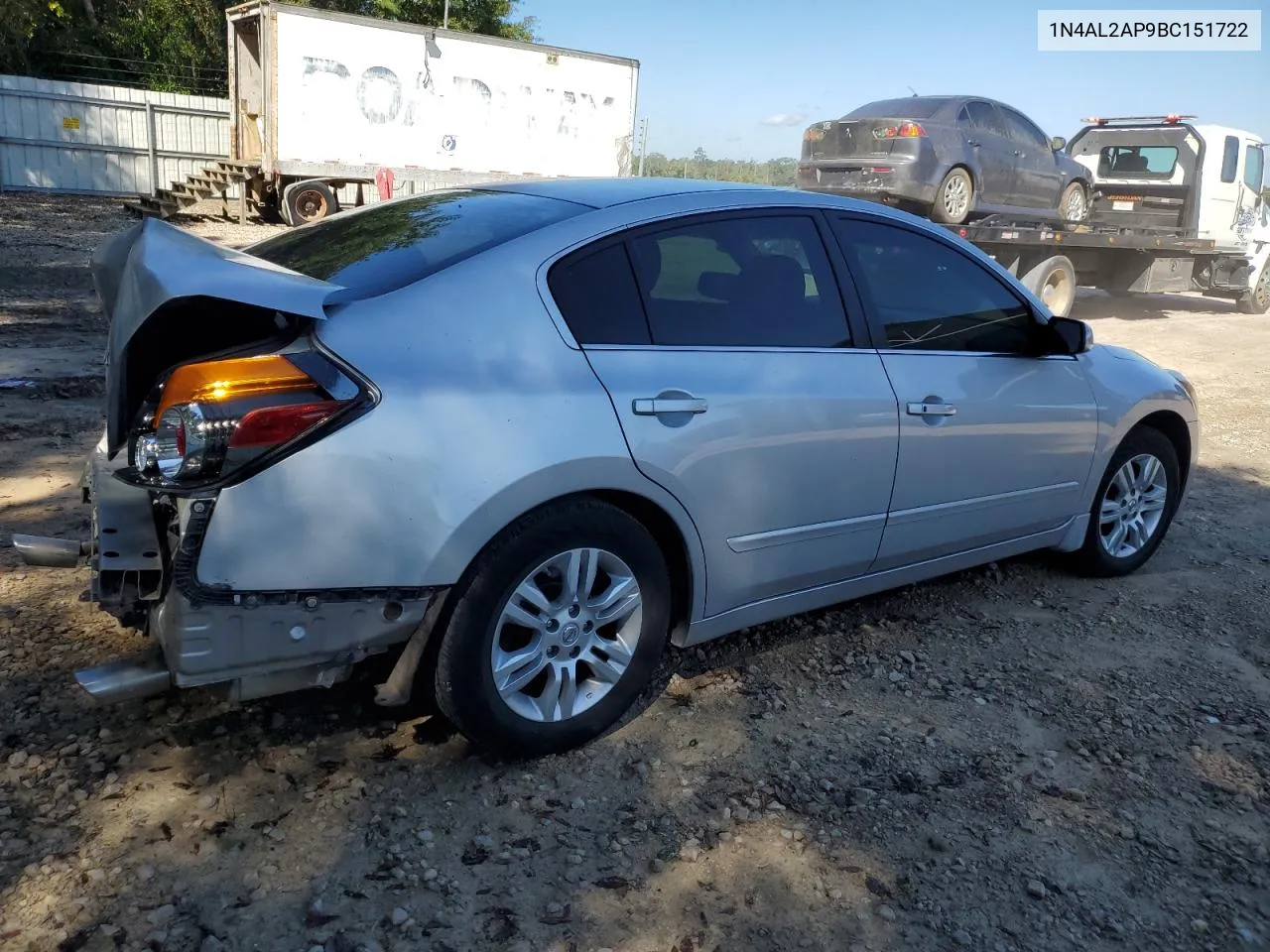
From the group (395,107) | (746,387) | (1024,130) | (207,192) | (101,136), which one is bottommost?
(746,387)

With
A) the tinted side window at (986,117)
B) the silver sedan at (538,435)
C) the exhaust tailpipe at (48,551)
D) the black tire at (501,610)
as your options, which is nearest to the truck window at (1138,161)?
the tinted side window at (986,117)

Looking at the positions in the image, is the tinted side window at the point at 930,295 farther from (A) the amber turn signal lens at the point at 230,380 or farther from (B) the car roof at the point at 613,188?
(A) the amber turn signal lens at the point at 230,380

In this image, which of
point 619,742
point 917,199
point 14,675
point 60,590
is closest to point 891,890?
point 619,742

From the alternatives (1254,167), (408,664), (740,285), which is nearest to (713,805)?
(408,664)

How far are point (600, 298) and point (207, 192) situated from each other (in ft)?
58.1

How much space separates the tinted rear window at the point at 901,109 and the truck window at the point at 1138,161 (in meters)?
4.91

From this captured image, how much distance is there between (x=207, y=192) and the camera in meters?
18.5

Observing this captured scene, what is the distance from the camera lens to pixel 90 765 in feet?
9.21

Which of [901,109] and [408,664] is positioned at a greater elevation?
[901,109]

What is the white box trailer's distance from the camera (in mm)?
16562

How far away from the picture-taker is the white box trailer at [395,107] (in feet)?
54.3

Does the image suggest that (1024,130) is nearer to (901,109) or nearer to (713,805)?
(901,109)

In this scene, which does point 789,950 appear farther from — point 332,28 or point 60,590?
point 332,28

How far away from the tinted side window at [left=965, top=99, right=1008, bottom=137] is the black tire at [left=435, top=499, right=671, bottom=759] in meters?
10.7
